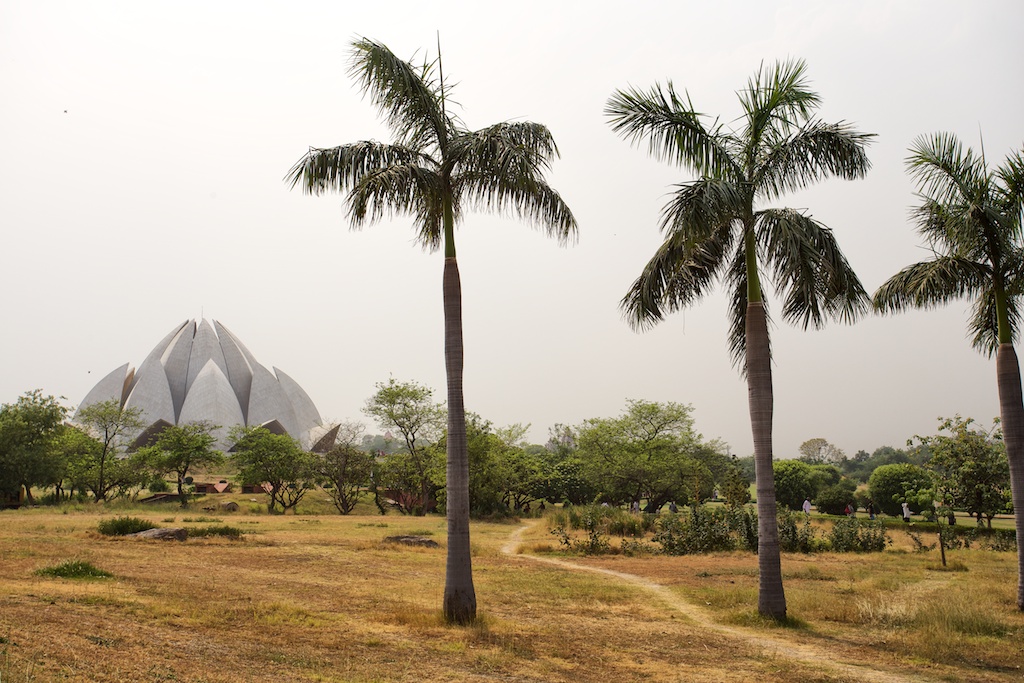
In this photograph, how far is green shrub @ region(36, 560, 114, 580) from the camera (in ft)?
36.8

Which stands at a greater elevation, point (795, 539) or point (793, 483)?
point (795, 539)

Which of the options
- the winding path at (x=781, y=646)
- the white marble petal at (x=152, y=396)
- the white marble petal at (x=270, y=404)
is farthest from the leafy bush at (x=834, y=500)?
the white marble petal at (x=152, y=396)

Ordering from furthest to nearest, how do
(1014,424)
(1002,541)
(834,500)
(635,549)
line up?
(834,500), (1002,541), (635,549), (1014,424)

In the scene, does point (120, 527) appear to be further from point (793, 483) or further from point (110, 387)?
point (110, 387)

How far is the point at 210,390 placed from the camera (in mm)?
74188

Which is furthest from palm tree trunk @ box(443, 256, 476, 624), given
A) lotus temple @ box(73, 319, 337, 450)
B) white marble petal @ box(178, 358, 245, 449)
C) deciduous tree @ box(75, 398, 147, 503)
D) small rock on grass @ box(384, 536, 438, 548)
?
white marble petal @ box(178, 358, 245, 449)

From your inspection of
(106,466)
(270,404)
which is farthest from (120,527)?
(270,404)

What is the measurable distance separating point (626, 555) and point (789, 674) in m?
13.9

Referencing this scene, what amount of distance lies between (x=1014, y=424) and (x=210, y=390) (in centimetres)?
7373

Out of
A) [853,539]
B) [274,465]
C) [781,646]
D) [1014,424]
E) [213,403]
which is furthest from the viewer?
[213,403]

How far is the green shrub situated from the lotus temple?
62118 mm

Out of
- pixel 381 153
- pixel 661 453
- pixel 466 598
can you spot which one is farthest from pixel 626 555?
pixel 661 453

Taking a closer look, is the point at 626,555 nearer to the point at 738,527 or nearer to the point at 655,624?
the point at 738,527

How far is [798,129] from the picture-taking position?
12.0m
